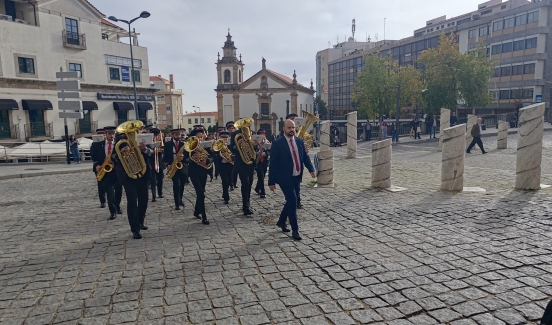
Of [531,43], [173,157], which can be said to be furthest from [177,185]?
[531,43]

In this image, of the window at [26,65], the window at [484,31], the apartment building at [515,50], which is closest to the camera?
the window at [26,65]

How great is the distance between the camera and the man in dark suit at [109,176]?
309 inches

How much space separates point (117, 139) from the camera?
21.9 ft

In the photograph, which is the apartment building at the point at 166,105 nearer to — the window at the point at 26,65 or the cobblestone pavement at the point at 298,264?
the window at the point at 26,65

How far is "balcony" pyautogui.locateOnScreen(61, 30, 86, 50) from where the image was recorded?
106ft

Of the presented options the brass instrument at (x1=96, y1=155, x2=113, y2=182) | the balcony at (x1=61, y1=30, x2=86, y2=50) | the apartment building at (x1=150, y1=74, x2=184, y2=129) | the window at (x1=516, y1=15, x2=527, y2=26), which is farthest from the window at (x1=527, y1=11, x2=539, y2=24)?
the apartment building at (x1=150, y1=74, x2=184, y2=129)

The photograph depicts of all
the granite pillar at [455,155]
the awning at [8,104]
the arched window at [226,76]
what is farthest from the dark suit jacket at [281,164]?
the arched window at [226,76]

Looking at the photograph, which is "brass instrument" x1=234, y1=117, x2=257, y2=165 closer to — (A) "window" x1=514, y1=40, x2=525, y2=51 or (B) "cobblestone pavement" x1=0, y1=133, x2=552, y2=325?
(B) "cobblestone pavement" x1=0, y1=133, x2=552, y2=325

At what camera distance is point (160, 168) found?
33.2 ft

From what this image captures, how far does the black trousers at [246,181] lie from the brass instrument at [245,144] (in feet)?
0.39

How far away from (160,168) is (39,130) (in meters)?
26.7

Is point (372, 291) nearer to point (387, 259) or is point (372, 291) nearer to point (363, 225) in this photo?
point (387, 259)

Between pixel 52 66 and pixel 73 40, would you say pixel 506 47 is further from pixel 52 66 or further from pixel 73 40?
pixel 52 66

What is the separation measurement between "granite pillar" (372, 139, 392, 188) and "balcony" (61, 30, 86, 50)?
3167cm
